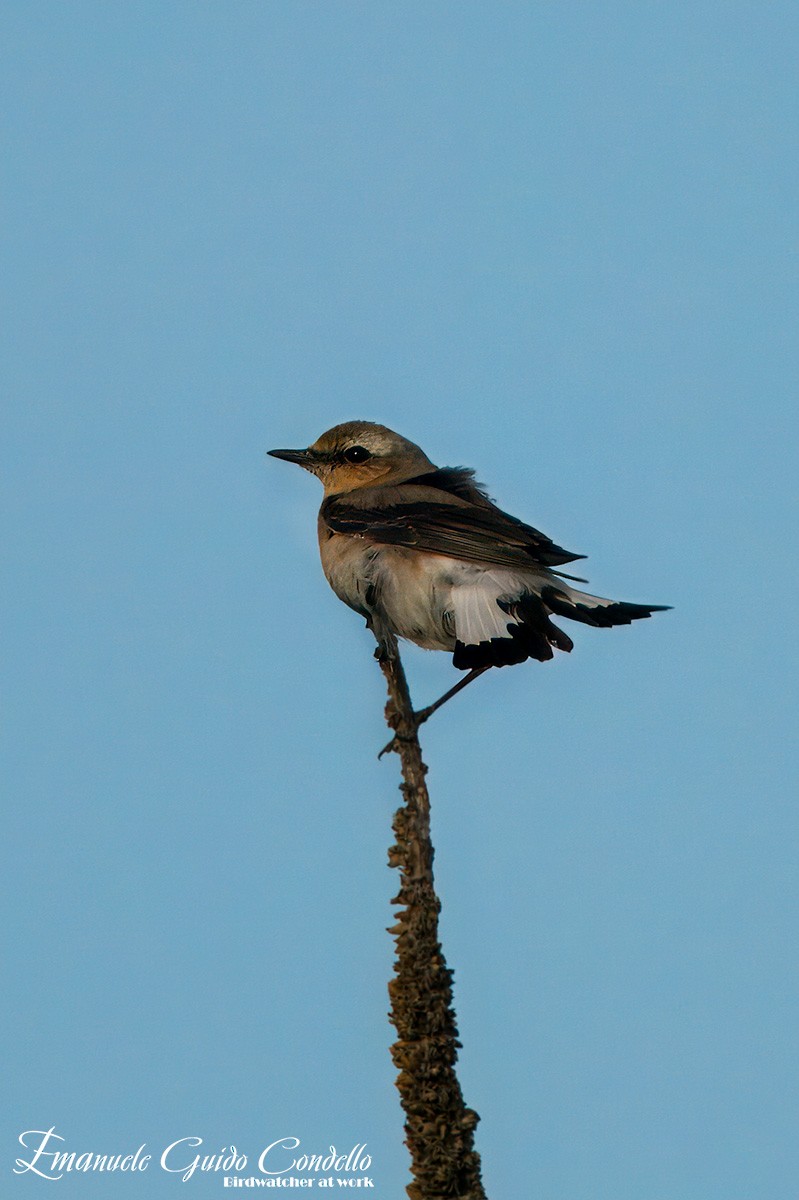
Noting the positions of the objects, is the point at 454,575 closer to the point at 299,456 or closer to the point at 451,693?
the point at 451,693

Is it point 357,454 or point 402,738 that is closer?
point 402,738

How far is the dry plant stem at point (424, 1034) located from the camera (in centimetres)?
557

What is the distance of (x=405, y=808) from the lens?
6375mm

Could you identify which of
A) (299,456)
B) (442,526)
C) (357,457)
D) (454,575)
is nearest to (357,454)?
(357,457)

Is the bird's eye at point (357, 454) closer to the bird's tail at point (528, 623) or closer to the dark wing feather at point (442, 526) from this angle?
the dark wing feather at point (442, 526)

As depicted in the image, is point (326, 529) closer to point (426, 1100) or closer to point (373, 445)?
point (373, 445)

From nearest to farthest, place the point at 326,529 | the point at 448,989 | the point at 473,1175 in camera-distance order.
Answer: the point at 473,1175, the point at 448,989, the point at 326,529

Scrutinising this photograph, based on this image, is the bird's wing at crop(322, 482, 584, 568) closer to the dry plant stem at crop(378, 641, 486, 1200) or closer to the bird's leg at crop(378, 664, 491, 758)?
the bird's leg at crop(378, 664, 491, 758)

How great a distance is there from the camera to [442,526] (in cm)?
973

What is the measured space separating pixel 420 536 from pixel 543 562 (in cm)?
82

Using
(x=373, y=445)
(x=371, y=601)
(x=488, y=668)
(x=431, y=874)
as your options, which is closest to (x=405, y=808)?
(x=431, y=874)

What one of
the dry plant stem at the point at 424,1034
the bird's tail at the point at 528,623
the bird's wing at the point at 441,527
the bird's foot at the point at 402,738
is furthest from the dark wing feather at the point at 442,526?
the dry plant stem at the point at 424,1034

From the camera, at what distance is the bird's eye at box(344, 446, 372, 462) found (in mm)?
11534

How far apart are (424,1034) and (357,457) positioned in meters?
6.37
